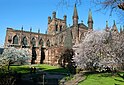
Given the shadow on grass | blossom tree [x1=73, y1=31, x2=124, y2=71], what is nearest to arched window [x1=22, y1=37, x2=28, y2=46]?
the shadow on grass

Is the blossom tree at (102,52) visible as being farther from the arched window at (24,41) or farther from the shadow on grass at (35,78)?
the arched window at (24,41)

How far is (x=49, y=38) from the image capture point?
7894 centimetres

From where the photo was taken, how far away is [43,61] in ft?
222

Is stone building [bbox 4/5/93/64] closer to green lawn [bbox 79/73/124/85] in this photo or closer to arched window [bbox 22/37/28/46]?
arched window [bbox 22/37/28/46]

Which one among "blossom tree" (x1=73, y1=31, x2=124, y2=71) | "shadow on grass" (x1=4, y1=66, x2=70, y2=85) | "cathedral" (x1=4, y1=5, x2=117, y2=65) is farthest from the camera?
"cathedral" (x1=4, y1=5, x2=117, y2=65)

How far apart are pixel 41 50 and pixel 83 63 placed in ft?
135

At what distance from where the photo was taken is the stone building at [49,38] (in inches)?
2448

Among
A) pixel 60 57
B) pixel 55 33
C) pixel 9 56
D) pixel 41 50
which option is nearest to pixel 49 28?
pixel 55 33

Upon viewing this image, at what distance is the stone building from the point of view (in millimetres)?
62175

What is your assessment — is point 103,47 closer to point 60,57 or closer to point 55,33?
point 60,57

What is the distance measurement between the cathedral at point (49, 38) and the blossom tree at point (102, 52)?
26.2 metres

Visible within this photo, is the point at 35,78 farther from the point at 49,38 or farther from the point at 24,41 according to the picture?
the point at 49,38

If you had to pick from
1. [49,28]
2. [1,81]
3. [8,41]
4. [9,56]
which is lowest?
[1,81]

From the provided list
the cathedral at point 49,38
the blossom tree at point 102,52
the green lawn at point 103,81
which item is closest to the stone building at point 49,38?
the cathedral at point 49,38
